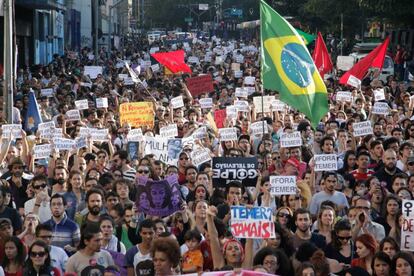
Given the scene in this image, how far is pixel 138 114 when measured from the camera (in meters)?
19.3

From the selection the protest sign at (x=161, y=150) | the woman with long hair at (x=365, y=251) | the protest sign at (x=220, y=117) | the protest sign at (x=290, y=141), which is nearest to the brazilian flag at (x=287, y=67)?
the protest sign at (x=290, y=141)

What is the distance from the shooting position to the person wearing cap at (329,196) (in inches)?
495

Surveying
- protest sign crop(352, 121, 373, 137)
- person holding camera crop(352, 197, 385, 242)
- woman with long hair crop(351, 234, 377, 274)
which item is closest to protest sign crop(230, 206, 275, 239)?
woman with long hair crop(351, 234, 377, 274)

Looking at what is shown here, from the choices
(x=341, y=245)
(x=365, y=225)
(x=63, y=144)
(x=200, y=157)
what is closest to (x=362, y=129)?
(x=200, y=157)

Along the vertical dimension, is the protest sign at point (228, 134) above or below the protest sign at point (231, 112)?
below

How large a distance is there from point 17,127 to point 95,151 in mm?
1090

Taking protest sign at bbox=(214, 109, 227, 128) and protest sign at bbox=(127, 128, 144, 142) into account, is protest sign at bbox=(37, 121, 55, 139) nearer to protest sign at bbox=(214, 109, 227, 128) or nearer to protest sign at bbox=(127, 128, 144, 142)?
protest sign at bbox=(127, 128, 144, 142)

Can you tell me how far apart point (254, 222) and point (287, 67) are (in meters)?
5.21

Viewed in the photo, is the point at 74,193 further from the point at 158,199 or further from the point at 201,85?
the point at 201,85

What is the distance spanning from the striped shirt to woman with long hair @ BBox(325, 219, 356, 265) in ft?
7.14

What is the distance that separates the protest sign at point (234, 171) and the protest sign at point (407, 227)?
250 centimetres

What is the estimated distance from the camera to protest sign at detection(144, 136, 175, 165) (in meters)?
15.9

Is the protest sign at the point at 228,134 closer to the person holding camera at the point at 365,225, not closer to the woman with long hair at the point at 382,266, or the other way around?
the person holding camera at the point at 365,225

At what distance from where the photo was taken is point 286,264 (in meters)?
9.62
